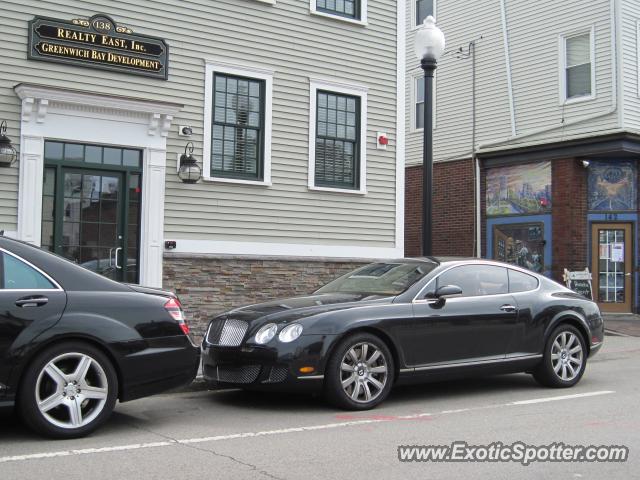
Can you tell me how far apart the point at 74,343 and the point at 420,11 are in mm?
18743

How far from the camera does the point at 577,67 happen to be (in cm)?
1850

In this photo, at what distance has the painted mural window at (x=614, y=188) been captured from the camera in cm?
1823

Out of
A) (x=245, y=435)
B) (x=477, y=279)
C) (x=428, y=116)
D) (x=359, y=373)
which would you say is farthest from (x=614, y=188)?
(x=245, y=435)

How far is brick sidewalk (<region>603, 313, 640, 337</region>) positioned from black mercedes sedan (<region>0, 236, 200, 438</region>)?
11.4 m

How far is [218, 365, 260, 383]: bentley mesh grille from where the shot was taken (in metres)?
7.20

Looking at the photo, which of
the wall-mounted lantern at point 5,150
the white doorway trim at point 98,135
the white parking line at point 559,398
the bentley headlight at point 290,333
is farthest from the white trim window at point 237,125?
the white parking line at point 559,398

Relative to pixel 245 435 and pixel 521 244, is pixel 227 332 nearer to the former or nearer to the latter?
pixel 245 435

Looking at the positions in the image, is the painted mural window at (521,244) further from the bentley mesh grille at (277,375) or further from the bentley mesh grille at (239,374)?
the bentley mesh grille at (277,375)

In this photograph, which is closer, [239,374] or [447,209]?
[239,374]

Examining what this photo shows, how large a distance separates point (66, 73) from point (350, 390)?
696 centimetres

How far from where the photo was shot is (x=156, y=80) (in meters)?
12.3

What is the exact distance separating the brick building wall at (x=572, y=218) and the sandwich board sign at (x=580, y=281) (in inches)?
20.3

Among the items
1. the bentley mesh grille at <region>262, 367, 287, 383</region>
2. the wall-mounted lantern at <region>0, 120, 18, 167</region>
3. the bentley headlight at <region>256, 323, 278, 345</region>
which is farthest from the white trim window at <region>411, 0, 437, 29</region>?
the bentley mesh grille at <region>262, 367, 287, 383</region>

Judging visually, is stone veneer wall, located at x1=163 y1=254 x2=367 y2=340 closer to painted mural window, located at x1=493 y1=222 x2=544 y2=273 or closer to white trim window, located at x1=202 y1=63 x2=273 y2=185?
white trim window, located at x1=202 y1=63 x2=273 y2=185
